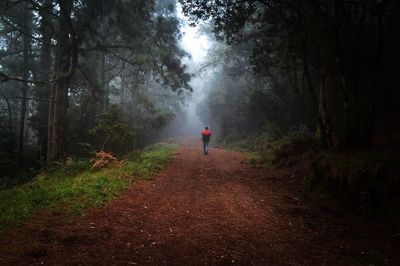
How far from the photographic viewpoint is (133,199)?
29.5 feet

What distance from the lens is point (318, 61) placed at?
519 inches

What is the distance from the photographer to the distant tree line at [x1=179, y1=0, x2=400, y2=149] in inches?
426

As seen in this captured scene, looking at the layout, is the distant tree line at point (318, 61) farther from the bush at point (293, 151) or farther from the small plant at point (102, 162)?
the small plant at point (102, 162)

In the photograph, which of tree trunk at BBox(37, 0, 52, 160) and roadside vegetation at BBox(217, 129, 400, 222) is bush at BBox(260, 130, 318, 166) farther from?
tree trunk at BBox(37, 0, 52, 160)

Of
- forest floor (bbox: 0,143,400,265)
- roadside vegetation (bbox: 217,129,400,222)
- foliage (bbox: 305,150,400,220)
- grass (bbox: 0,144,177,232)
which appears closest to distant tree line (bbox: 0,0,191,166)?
grass (bbox: 0,144,177,232)

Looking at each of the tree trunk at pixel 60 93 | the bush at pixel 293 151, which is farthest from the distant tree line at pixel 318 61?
the tree trunk at pixel 60 93

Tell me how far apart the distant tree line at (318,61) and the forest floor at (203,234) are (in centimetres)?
407

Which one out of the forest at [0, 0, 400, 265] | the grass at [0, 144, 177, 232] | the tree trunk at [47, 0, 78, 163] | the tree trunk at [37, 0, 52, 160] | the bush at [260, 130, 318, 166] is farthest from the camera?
the tree trunk at [37, 0, 52, 160]

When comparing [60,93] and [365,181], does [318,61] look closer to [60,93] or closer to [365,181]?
[365,181]

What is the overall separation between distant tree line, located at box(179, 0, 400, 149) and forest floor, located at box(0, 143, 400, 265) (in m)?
4.07

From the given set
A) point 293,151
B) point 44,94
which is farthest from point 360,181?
point 44,94

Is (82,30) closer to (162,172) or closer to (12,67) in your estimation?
(162,172)

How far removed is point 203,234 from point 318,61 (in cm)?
936

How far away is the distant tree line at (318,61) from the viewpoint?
35.5 feet
